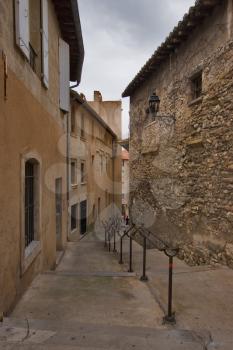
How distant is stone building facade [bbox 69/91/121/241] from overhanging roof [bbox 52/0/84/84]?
1722 millimetres

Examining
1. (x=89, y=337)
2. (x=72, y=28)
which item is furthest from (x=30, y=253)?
(x=72, y=28)

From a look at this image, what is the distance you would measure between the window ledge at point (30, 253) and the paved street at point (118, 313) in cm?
39

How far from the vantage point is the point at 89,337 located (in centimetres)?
305

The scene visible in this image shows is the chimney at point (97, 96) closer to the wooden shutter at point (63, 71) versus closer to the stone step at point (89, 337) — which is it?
the wooden shutter at point (63, 71)

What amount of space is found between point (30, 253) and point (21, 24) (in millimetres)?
3395

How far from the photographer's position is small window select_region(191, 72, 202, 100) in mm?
8265

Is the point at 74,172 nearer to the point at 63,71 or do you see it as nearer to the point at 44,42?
the point at 63,71

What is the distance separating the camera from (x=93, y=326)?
128 inches

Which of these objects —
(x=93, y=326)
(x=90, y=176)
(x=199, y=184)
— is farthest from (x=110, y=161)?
(x=93, y=326)

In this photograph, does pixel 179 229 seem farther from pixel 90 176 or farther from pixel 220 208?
pixel 90 176

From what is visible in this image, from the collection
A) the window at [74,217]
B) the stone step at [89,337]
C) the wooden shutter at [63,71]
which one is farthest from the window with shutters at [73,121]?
the stone step at [89,337]

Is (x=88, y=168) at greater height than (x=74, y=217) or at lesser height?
greater

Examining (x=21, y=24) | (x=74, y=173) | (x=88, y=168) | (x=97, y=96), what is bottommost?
(x=74, y=173)

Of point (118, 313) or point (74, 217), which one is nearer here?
point (118, 313)
